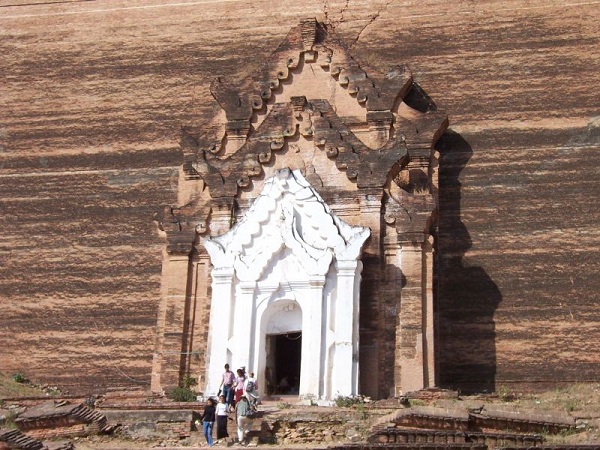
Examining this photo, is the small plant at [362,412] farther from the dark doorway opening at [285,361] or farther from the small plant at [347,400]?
the dark doorway opening at [285,361]

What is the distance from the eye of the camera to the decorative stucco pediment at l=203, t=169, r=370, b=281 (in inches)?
968

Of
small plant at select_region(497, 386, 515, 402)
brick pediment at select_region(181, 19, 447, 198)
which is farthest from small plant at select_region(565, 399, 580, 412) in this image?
brick pediment at select_region(181, 19, 447, 198)

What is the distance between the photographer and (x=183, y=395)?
24.5 metres

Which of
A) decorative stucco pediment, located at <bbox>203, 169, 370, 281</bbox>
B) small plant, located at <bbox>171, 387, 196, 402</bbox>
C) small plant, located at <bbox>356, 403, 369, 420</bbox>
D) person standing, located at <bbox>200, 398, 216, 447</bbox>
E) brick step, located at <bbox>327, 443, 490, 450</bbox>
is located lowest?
brick step, located at <bbox>327, 443, 490, 450</bbox>

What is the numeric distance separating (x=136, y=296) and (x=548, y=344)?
351 inches

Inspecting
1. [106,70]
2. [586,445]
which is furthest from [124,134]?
[586,445]

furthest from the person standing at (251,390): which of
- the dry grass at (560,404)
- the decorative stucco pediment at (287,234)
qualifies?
the dry grass at (560,404)

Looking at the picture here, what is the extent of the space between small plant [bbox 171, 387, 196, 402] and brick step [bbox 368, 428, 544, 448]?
5.62m

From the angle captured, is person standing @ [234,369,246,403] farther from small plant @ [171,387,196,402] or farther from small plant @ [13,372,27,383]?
small plant @ [13,372,27,383]

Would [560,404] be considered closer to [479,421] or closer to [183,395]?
[479,421]

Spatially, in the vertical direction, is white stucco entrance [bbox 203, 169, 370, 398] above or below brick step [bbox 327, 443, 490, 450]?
above

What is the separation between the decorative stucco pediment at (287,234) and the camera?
24578 mm

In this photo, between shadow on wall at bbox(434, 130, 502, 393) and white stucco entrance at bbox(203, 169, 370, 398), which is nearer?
white stucco entrance at bbox(203, 169, 370, 398)

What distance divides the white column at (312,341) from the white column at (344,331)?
282 millimetres
